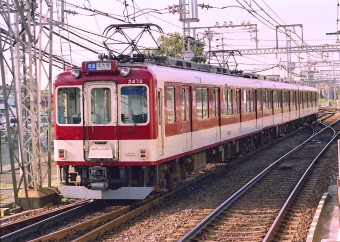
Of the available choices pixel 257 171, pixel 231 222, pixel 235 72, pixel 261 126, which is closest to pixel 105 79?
pixel 231 222

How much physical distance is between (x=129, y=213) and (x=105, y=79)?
2.51 metres

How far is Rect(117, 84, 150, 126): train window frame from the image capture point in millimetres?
10914

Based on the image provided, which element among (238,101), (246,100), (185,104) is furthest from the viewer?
(246,100)

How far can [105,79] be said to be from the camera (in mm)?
11008

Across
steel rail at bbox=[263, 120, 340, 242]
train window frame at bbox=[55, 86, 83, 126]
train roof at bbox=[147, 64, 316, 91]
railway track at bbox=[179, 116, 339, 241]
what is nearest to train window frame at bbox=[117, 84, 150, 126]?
train roof at bbox=[147, 64, 316, 91]

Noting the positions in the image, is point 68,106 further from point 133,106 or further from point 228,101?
point 228,101

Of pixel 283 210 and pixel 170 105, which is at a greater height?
pixel 170 105

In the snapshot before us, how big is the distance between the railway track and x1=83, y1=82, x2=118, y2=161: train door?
7.64ft

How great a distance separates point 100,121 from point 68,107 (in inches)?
28.5

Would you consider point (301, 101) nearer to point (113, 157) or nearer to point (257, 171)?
point (257, 171)

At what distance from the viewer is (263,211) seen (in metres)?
10.8

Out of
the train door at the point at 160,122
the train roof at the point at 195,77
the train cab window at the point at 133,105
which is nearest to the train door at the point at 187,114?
the train roof at the point at 195,77

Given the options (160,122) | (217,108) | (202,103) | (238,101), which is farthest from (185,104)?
(238,101)

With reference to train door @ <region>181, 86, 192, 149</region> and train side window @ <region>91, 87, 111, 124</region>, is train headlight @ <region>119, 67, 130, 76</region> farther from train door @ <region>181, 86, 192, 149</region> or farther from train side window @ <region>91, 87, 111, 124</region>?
train door @ <region>181, 86, 192, 149</region>
